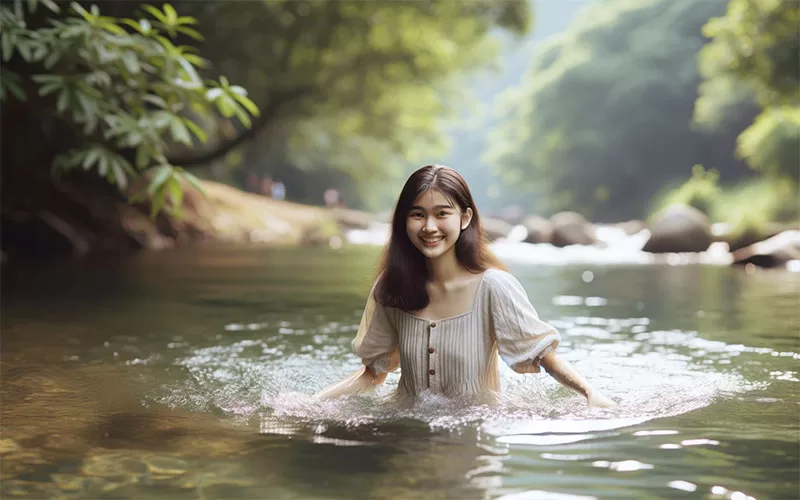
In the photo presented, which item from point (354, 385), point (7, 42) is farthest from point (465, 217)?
point (7, 42)

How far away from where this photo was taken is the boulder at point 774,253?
16500mm

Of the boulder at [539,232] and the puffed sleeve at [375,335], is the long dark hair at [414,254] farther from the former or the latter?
the boulder at [539,232]

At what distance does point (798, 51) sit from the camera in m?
17.4

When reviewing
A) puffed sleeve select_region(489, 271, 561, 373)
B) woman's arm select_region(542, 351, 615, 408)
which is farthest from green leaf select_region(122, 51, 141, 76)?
woman's arm select_region(542, 351, 615, 408)

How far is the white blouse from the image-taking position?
429 cm

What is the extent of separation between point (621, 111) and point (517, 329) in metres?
46.3

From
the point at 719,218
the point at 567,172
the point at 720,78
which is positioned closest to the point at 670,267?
the point at 719,218

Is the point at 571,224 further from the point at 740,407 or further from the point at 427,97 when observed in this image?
the point at 740,407

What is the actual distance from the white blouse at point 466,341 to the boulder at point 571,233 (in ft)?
75.7

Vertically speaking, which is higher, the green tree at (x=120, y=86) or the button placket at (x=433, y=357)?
the green tree at (x=120, y=86)

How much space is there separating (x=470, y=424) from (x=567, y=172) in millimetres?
49028

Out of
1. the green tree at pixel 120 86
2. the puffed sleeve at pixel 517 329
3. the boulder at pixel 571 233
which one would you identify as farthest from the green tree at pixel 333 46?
the puffed sleeve at pixel 517 329

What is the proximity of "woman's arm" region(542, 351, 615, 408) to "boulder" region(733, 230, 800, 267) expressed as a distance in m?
13.4

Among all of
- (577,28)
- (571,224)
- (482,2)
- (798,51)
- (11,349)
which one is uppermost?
(577,28)
